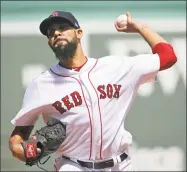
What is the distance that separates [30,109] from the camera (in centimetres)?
206

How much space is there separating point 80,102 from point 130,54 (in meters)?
1.78

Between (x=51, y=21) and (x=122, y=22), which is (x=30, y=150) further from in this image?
(x=122, y=22)

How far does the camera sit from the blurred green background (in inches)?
149

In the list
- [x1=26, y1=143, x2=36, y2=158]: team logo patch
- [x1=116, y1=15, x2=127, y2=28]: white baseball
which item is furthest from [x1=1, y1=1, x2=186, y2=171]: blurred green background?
[x1=26, y1=143, x2=36, y2=158]: team logo patch

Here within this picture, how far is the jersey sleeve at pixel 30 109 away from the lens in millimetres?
2062

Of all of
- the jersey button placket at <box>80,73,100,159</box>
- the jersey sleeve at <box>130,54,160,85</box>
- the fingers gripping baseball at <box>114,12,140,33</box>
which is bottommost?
the jersey button placket at <box>80,73,100,159</box>

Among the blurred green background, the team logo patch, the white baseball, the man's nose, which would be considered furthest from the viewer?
the blurred green background

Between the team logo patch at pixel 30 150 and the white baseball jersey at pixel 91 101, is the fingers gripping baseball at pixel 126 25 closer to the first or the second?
the white baseball jersey at pixel 91 101

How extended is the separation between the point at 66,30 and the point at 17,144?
1.55 ft

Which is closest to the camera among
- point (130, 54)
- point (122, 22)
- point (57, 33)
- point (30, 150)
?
point (30, 150)

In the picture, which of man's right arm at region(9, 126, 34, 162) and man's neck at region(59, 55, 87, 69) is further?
man's neck at region(59, 55, 87, 69)

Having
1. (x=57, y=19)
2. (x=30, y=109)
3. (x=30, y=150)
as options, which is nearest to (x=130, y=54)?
(x=57, y=19)

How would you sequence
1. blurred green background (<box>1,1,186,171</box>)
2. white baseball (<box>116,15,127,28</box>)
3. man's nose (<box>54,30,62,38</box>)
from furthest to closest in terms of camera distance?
1. blurred green background (<box>1,1,186,171</box>)
2. white baseball (<box>116,15,127,28</box>)
3. man's nose (<box>54,30,62,38</box>)

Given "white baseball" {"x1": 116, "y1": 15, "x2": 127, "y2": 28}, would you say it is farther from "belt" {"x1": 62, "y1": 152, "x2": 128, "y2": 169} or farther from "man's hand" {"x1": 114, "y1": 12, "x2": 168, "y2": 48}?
"belt" {"x1": 62, "y1": 152, "x2": 128, "y2": 169}
